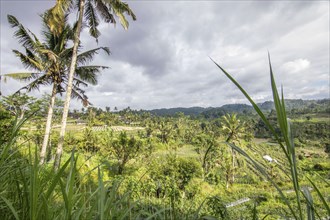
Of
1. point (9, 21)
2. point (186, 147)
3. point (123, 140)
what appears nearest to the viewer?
point (9, 21)

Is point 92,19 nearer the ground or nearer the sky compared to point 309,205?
nearer the sky

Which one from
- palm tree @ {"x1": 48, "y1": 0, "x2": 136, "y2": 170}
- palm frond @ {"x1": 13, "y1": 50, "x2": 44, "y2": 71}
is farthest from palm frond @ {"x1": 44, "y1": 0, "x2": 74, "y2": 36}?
palm frond @ {"x1": 13, "y1": 50, "x2": 44, "y2": 71}

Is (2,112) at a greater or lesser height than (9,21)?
lesser

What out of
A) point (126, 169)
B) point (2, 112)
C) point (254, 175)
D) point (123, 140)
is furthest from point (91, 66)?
point (254, 175)

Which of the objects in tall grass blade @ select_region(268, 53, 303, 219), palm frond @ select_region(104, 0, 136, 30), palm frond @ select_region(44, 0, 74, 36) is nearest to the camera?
tall grass blade @ select_region(268, 53, 303, 219)

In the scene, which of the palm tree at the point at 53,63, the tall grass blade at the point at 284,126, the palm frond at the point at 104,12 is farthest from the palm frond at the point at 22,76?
the tall grass blade at the point at 284,126

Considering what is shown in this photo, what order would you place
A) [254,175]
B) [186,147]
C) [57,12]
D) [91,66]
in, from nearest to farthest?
[57,12], [91,66], [254,175], [186,147]

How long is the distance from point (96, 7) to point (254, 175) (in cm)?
3584

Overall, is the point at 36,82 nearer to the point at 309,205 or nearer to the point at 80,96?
the point at 80,96

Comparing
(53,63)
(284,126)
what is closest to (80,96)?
(53,63)

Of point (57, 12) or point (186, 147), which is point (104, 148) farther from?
point (186, 147)

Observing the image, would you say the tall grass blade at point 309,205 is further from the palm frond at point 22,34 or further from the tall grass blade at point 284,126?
the palm frond at point 22,34

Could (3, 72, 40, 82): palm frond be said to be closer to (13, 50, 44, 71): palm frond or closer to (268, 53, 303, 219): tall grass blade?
(13, 50, 44, 71): palm frond

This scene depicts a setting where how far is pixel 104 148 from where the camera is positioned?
24281 millimetres
